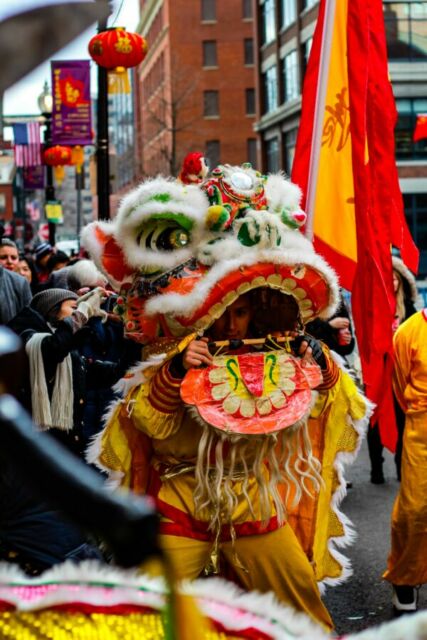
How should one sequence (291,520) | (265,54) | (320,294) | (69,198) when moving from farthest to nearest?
1. (69,198)
2. (265,54)
3. (291,520)
4. (320,294)

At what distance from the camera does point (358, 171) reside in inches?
197

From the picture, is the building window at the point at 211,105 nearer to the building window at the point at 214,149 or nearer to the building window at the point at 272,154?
the building window at the point at 214,149

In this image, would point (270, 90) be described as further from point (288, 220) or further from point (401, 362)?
point (288, 220)

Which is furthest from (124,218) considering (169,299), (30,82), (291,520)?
(30,82)

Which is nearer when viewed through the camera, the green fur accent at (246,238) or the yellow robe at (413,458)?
the green fur accent at (246,238)

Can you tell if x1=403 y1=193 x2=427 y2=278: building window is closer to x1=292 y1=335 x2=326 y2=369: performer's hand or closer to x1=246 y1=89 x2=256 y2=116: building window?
x1=246 y1=89 x2=256 y2=116: building window

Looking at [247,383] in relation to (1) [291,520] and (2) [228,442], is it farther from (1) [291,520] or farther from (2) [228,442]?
(1) [291,520]

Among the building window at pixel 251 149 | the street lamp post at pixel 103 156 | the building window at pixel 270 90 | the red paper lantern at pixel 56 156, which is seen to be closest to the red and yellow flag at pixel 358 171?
the street lamp post at pixel 103 156

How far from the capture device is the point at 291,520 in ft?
13.8

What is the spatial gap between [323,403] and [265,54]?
159ft

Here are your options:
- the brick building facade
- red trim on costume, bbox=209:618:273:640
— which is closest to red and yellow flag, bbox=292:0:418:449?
red trim on costume, bbox=209:618:273:640

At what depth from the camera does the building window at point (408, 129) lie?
130 feet

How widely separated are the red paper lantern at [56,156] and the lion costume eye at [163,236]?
60.3ft

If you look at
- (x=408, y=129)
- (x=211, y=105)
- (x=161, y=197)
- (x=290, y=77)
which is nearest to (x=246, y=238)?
(x=161, y=197)
